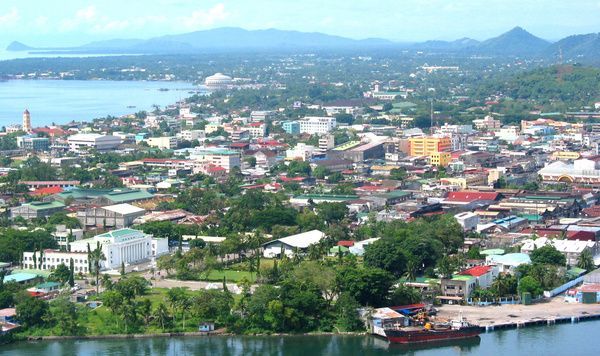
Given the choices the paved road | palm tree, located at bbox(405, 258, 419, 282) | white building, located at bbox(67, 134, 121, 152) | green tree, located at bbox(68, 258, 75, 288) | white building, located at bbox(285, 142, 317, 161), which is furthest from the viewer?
white building, located at bbox(67, 134, 121, 152)

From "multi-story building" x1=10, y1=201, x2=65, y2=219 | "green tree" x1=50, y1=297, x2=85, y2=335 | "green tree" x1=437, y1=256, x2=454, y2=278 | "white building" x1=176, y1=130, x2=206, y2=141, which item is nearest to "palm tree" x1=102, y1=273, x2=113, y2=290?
"green tree" x1=50, y1=297, x2=85, y2=335

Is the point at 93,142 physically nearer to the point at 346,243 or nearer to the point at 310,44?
the point at 346,243

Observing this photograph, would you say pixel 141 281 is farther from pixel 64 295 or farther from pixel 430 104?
pixel 430 104

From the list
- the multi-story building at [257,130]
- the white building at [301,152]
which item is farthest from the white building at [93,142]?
the white building at [301,152]

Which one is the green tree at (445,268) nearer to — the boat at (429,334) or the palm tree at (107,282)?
the boat at (429,334)

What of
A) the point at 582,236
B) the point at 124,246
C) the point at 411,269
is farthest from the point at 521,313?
the point at 124,246

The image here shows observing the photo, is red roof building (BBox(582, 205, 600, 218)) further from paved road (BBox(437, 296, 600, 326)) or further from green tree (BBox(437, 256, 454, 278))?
paved road (BBox(437, 296, 600, 326))
